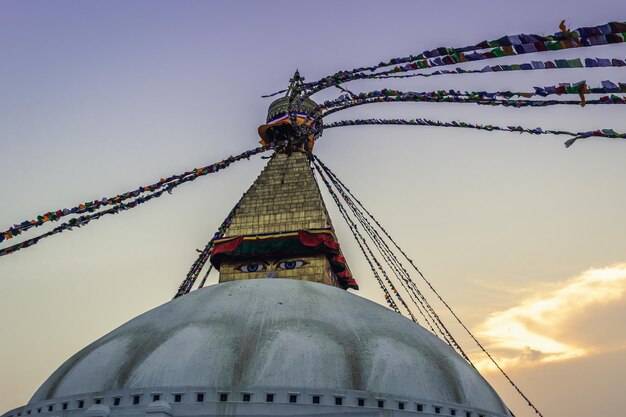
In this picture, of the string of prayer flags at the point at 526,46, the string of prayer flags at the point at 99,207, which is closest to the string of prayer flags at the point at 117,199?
the string of prayer flags at the point at 99,207

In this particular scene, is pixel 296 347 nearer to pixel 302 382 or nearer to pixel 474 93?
pixel 302 382

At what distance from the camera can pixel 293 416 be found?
242 inches

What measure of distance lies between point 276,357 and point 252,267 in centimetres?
606

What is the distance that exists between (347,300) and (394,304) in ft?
17.8

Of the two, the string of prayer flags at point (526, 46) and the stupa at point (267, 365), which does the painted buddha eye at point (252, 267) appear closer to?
the stupa at point (267, 365)

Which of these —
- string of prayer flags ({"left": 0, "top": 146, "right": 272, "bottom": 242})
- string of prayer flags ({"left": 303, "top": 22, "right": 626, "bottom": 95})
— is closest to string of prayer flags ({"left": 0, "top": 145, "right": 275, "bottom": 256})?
string of prayer flags ({"left": 0, "top": 146, "right": 272, "bottom": 242})

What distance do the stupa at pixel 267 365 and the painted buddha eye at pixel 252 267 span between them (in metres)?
3.72

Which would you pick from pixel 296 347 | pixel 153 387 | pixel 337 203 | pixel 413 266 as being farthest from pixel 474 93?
pixel 337 203

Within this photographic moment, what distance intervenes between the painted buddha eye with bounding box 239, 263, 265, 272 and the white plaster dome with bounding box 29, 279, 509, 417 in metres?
4.17

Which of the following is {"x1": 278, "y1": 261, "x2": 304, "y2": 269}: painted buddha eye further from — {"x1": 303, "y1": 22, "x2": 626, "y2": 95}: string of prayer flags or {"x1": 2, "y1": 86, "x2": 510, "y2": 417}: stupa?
{"x1": 303, "y1": 22, "x2": 626, "y2": 95}: string of prayer flags

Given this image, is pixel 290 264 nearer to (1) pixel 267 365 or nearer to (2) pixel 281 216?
(2) pixel 281 216

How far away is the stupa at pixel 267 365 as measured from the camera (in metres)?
6.27

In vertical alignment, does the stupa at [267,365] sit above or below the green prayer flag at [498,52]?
below

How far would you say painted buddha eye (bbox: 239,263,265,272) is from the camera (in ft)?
41.0
